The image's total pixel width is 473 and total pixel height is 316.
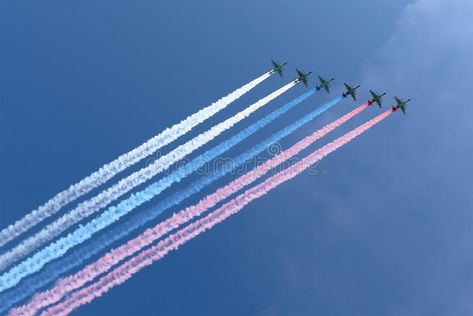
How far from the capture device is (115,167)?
8512 centimetres

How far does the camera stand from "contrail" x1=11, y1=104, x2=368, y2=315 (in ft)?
258

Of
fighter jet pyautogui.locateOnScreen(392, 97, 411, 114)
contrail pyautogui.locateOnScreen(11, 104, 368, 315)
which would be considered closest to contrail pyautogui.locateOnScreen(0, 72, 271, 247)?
contrail pyautogui.locateOnScreen(11, 104, 368, 315)

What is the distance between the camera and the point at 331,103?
9312 cm

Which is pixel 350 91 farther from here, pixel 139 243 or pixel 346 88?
pixel 139 243

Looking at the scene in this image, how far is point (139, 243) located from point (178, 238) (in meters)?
5.42

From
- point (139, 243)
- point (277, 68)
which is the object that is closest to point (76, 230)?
point (139, 243)

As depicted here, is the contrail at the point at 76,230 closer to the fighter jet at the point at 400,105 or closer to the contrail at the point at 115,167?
the contrail at the point at 115,167

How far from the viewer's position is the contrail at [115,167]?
8019 centimetres

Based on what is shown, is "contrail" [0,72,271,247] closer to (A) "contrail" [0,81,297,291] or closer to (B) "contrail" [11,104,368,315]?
(A) "contrail" [0,81,297,291]

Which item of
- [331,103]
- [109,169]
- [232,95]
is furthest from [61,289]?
[331,103]

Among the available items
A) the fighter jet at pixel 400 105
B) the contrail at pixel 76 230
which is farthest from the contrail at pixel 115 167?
the fighter jet at pixel 400 105

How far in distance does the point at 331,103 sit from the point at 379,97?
27.0 feet

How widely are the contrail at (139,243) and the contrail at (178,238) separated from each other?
839 millimetres

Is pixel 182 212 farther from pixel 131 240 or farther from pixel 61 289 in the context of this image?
pixel 61 289
